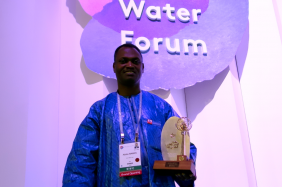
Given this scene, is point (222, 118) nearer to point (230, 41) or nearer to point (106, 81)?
point (230, 41)

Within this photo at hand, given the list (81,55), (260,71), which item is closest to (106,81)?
(81,55)

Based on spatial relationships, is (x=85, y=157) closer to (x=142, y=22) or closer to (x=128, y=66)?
(x=128, y=66)

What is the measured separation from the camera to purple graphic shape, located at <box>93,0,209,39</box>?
232 cm

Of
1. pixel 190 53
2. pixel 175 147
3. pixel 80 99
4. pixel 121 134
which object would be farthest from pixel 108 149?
pixel 190 53

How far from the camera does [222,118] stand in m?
2.37

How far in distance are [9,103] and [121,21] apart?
1103mm

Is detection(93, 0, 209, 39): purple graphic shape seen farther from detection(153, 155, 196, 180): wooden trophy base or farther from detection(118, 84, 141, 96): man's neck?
detection(153, 155, 196, 180): wooden trophy base

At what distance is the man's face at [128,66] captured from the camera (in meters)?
1.64

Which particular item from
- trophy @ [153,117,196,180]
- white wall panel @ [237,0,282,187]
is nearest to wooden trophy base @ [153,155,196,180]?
trophy @ [153,117,196,180]

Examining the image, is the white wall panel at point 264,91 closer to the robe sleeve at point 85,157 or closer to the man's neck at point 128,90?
the man's neck at point 128,90

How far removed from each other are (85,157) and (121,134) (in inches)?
8.0

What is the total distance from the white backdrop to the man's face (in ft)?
1.66

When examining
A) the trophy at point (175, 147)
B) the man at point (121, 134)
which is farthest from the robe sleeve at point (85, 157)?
the trophy at point (175, 147)

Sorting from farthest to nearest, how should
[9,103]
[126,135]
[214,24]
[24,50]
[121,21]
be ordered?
[214,24]
[121,21]
[24,50]
[9,103]
[126,135]
